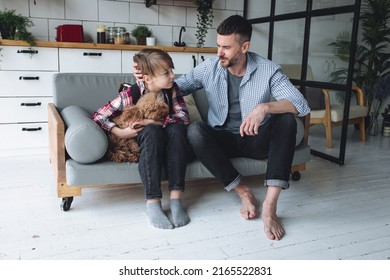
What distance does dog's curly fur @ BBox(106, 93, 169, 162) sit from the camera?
6.43 ft

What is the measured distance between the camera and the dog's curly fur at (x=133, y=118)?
6.43ft

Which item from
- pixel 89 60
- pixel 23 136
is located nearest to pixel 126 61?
pixel 89 60

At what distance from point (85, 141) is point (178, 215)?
56 centimetres

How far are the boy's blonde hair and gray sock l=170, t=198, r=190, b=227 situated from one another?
0.64 metres

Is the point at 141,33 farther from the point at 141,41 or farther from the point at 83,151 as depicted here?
the point at 83,151

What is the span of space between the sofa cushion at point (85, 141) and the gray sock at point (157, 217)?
0.35 metres

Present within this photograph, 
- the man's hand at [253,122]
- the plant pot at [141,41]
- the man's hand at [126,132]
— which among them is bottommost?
the man's hand at [126,132]

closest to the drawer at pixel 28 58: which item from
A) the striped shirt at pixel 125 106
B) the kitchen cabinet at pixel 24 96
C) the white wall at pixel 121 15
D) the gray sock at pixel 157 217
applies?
the kitchen cabinet at pixel 24 96

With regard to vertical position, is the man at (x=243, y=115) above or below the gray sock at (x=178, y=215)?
above

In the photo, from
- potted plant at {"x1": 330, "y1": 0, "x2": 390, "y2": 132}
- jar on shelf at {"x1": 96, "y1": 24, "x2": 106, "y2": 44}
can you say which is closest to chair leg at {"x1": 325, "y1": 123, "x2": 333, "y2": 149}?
potted plant at {"x1": 330, "y1": 0, "x2": 390, "y2": 132}

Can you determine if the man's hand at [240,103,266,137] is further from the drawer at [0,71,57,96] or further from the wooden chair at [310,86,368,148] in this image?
the drawer at [0,71,57,96]

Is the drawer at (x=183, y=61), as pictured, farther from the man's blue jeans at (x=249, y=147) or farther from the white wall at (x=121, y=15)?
the man's blue jeans at (x=249, y=147)
